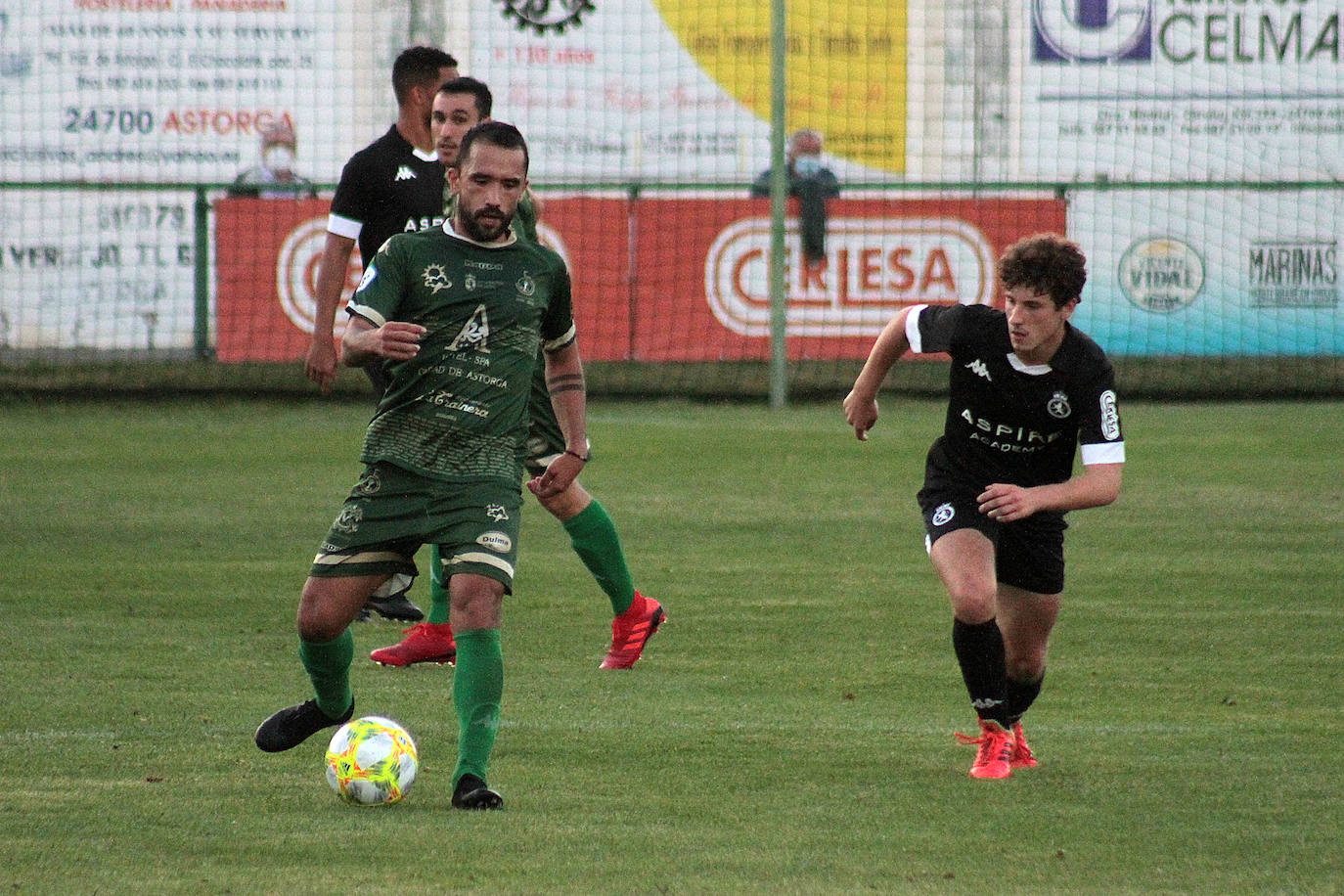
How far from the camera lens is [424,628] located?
6.56 meters

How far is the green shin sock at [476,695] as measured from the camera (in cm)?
454

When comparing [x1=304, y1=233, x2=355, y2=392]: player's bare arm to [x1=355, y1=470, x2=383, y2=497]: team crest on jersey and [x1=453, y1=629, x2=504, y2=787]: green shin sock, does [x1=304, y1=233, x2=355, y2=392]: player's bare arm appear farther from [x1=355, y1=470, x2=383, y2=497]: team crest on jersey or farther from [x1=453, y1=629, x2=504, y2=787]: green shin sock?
[x1=453, y1=629, x2=504, y2=787]: green shin sock

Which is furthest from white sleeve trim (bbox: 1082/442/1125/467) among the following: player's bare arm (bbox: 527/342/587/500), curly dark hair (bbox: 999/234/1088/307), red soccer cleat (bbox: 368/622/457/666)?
red soccer cleat (bbox: 368/622/457/666)

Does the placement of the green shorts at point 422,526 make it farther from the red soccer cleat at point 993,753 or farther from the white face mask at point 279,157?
the white face mask at point 279,157

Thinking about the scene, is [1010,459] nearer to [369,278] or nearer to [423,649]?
[369,278]

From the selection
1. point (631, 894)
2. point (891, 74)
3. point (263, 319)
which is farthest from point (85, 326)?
point (631, 894)

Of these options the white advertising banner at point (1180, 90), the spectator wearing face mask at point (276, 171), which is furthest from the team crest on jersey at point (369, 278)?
the white advertising banner at point (1180, 90)

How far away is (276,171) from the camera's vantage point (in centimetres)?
1830

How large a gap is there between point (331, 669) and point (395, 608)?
7.59ft

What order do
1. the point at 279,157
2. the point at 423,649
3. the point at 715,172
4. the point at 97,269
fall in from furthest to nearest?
the point at 715,172
the point at 279,157
the point at 97,269
the point at 423,649

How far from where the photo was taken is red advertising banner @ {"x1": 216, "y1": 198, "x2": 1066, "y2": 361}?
16.3 meters

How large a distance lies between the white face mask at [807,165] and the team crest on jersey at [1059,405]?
458 inches

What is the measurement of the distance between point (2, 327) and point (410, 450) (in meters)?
13.2

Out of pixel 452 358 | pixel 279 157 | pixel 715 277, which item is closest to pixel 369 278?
pixel 452 358
